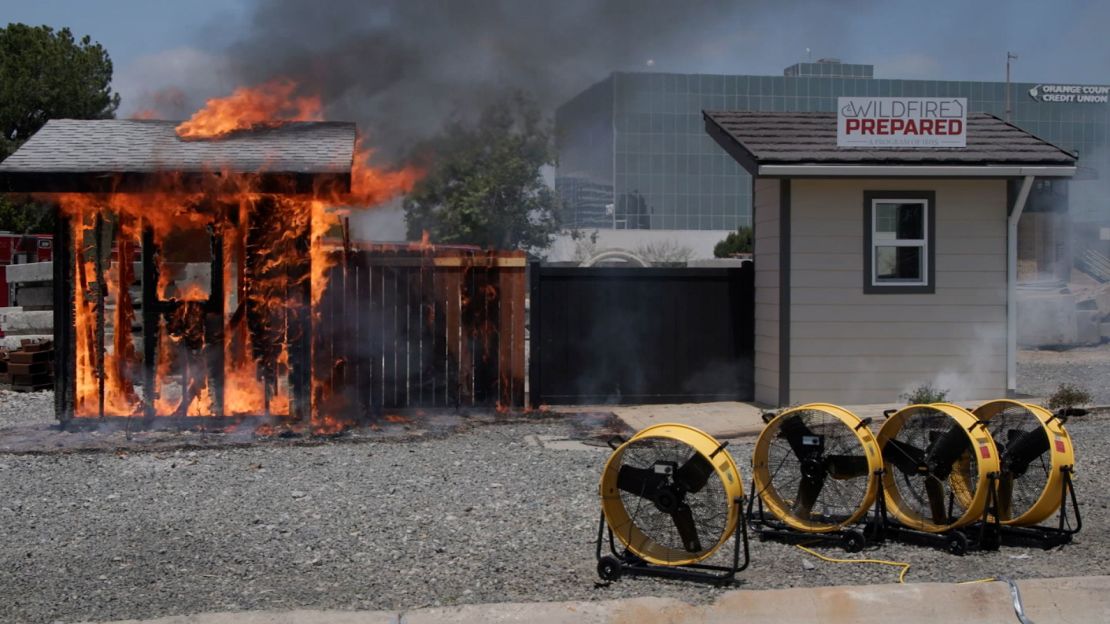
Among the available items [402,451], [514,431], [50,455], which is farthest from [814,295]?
[50,455]

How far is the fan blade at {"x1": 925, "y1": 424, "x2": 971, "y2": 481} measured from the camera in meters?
6.15

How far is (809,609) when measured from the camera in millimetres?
5168

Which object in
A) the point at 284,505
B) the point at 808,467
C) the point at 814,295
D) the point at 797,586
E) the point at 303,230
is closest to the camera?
the point at 797,586

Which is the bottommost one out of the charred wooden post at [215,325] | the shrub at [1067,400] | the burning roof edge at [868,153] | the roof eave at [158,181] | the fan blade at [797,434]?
the shrub at [1067,400]

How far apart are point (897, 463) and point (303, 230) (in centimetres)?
628

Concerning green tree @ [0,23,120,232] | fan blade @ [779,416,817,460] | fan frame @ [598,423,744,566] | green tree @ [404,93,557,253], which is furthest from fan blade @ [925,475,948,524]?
green tree @ [0,23,120,232]

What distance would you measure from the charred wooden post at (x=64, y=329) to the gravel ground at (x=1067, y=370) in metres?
10.8

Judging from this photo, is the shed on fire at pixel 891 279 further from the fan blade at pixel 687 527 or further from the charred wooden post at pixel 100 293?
the charred wooden post at pixel 100 293

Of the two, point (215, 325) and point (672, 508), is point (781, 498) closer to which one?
point (672, 508)

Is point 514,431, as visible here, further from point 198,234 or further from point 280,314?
point 198,234

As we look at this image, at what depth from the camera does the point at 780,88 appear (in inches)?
2287

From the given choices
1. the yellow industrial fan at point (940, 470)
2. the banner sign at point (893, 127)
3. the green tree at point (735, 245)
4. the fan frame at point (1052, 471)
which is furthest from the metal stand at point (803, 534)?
the green tree at point (735, 245)

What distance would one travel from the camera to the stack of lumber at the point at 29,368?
1368cm

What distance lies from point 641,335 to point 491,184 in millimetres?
11260
